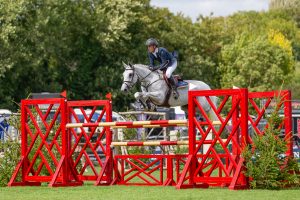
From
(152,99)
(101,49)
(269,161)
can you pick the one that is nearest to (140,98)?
(152,99)

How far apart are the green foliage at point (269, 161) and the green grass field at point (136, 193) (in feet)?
1.48

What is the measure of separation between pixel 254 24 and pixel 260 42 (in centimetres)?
4073

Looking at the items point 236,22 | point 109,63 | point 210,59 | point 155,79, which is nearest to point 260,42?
point 210,59

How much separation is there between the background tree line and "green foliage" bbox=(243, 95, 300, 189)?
1559 inches

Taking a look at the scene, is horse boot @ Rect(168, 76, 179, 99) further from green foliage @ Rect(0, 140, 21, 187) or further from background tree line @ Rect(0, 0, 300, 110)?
background tree line @ Rect(0, 0, 300, 110)

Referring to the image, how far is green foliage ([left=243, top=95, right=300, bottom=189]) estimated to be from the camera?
16094mm

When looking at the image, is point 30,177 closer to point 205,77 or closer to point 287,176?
point 287,176

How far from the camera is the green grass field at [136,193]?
14.7m

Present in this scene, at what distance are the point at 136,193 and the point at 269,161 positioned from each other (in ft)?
7.22

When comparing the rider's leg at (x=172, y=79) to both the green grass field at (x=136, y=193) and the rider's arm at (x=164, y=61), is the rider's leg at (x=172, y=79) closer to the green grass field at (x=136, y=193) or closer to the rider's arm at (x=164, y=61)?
the rider's arm at (x=164, y=61)

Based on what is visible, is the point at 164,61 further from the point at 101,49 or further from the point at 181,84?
the point at 101,49

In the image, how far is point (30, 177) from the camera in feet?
62.7

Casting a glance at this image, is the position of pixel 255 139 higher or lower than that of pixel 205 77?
higher

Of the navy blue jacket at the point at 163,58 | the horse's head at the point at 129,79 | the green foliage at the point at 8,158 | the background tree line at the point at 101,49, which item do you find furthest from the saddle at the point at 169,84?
the background tree line at the point at 101,49
